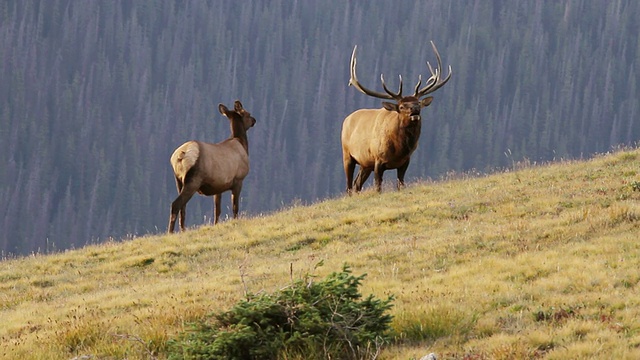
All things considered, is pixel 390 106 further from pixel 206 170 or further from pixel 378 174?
pixel 206 170

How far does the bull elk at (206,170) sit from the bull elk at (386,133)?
2.40m

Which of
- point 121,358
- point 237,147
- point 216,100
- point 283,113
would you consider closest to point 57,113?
point 216,100

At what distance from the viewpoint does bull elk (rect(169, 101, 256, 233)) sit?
1853cm

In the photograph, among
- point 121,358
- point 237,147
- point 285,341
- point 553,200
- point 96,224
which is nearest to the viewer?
point 285,341

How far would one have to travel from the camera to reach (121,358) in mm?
8680

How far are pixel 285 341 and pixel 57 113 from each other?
589 ft

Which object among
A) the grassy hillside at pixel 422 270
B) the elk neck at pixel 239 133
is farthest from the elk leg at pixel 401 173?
the elk neck at pixel 239 133

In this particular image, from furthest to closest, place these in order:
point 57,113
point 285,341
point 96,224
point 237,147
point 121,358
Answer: point 57,113 < point 96,224 < point 237,147 < point 121,358 < point 285,341

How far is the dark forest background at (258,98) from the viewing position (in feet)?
534

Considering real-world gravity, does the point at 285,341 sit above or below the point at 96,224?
above

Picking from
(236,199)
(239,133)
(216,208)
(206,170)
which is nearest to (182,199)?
(206,170)

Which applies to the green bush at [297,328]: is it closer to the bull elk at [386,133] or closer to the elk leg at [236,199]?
the bull elk at [386,133]

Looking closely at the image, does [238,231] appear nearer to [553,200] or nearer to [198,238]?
[198,238]

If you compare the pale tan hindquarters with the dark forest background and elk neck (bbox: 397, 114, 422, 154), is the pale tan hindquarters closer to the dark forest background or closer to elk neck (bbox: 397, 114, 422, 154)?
elk neck (bbox: 397, 114, 422, 154)
